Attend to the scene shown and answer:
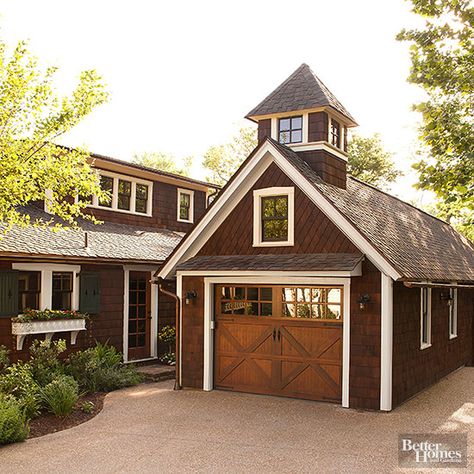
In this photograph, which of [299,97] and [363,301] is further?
[299,97]

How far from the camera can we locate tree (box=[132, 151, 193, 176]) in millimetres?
52750

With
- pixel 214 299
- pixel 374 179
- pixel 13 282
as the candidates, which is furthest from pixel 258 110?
pixel 374 179

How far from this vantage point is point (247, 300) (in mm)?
12875

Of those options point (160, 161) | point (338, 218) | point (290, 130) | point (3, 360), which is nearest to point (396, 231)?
point (338, 218)

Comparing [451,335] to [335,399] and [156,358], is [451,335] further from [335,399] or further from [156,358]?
[156,358]

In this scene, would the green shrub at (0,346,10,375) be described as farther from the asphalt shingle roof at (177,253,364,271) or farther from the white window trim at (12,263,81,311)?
the asphalt shingle roof at (177,253,364,271)

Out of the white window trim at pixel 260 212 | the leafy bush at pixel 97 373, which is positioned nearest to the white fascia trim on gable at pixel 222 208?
the white window trim at pixel 260 212

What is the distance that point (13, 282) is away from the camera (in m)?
13.1

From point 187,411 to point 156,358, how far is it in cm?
609

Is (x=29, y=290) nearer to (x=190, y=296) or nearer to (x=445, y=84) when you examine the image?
(x=190, y=296)

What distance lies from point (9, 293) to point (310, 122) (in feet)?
26.0

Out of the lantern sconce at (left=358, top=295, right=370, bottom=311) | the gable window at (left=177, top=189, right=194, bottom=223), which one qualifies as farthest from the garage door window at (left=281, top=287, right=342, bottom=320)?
the gable window at (left=177, top=189, right=194, bottom=223)

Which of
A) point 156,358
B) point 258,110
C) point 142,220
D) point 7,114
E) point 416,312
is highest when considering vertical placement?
point 258,110

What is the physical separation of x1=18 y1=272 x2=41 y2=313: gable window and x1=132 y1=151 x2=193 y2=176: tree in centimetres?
3914
